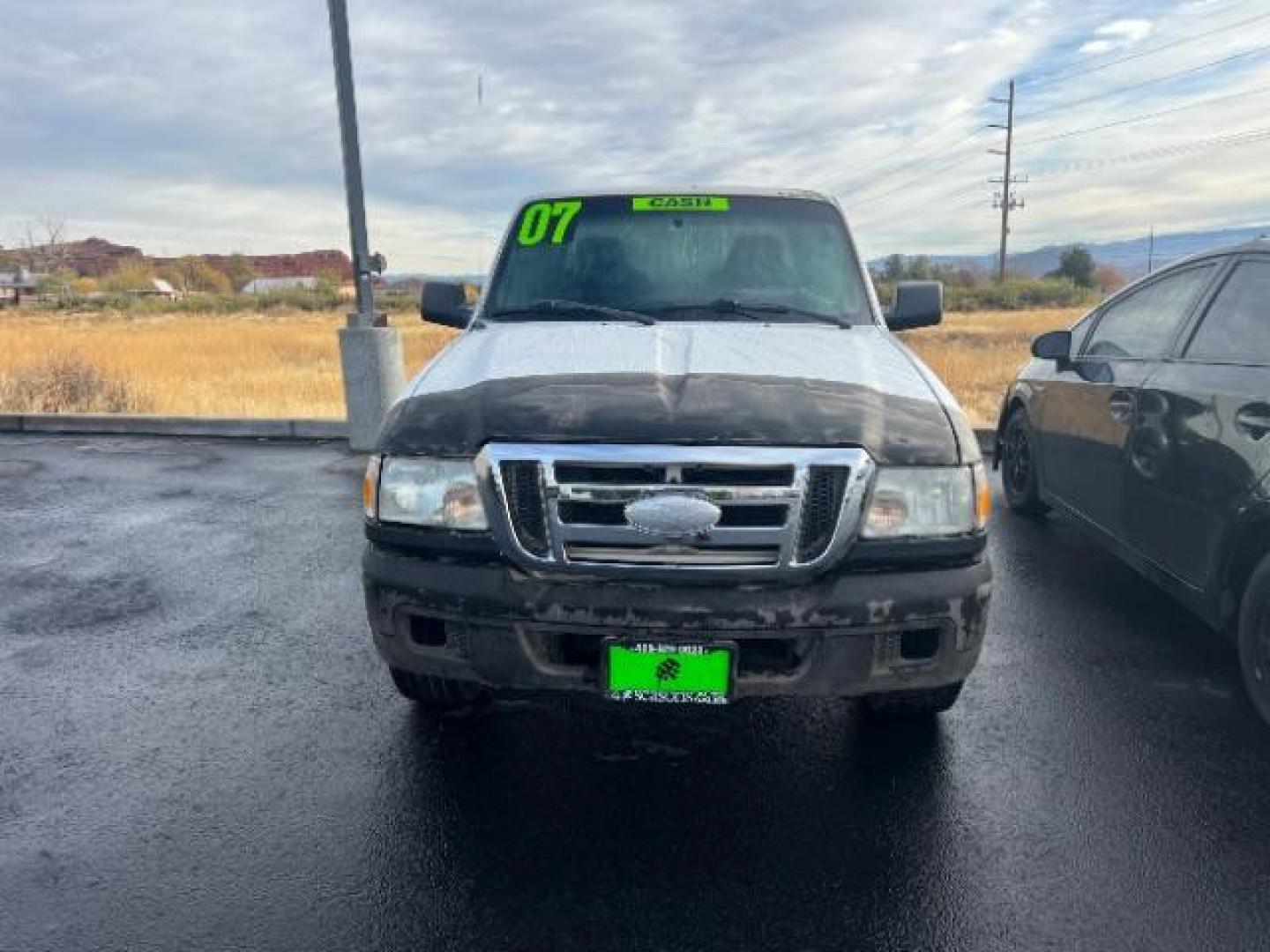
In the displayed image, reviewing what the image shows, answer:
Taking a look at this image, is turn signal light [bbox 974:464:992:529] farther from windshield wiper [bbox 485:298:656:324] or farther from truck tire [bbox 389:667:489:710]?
truck tire [bbox 389:667:489:710]

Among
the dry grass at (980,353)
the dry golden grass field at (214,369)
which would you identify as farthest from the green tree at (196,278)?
the dry grass at (980,353)

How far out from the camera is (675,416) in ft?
8.07

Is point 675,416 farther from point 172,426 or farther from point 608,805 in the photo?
point 172,426

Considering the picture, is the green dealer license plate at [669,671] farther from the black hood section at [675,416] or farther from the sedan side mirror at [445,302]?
the sedan side mirror at [445,302]

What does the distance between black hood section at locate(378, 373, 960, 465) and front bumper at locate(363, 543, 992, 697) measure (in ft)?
1.16

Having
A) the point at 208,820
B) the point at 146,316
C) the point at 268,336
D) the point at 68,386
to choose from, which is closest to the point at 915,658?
the point at 208,820

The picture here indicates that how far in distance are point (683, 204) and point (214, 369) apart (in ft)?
46.7

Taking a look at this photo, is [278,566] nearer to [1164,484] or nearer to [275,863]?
[275,863]

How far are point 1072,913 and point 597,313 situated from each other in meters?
2.51

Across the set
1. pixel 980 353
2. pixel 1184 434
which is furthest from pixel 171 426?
pixel 980 353

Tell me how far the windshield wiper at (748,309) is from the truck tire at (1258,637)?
1.68 m

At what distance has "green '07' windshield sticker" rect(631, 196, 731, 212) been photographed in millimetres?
4090

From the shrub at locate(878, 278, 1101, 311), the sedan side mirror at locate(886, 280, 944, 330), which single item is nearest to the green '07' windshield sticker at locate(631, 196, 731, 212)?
the sedan side mirror at locate(886, 280, 944, 330)

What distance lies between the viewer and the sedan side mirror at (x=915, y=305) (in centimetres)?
417
